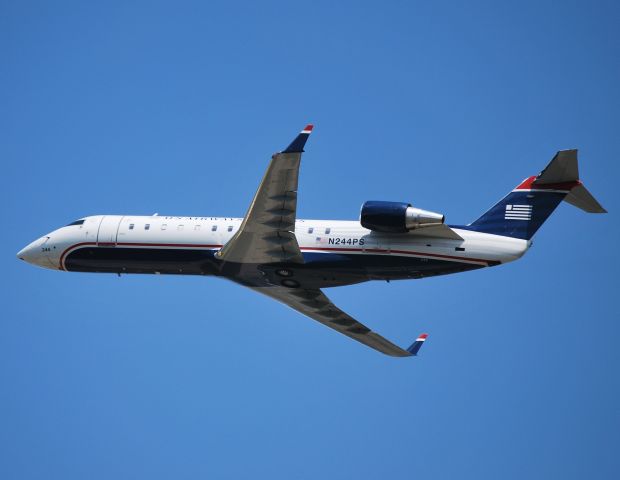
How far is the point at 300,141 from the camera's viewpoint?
3394 cm

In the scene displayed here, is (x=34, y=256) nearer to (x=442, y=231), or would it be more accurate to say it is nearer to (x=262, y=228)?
(x=262, y=228)

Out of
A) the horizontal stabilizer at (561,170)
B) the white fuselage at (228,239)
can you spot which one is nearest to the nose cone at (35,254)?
the white fuselage at (228,239)

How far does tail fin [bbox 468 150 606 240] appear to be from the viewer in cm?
3803

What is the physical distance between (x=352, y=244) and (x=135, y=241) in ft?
27.9

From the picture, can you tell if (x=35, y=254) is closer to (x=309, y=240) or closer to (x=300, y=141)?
(x=309, y=240)

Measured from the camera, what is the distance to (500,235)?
38.8 metres

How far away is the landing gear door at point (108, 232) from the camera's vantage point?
1672 inches

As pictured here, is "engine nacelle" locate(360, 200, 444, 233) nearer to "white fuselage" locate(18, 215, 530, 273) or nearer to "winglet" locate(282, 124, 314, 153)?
"white fuselage" locate(18, 215, 530, 273)

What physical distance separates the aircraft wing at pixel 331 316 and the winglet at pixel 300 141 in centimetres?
Answer: 868

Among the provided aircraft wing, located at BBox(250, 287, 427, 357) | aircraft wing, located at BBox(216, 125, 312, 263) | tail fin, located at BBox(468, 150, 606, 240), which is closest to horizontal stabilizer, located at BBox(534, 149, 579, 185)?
tail fin, located at BBox(468, 150, 606, 240)

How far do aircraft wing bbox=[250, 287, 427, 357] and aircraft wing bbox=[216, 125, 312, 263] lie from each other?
3.18 metres

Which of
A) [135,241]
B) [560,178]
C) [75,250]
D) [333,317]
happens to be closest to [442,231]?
[560,178]

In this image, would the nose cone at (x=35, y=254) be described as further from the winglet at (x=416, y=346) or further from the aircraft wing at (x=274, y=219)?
the winglet at (x=416, y=346)

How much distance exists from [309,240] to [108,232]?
814cm
